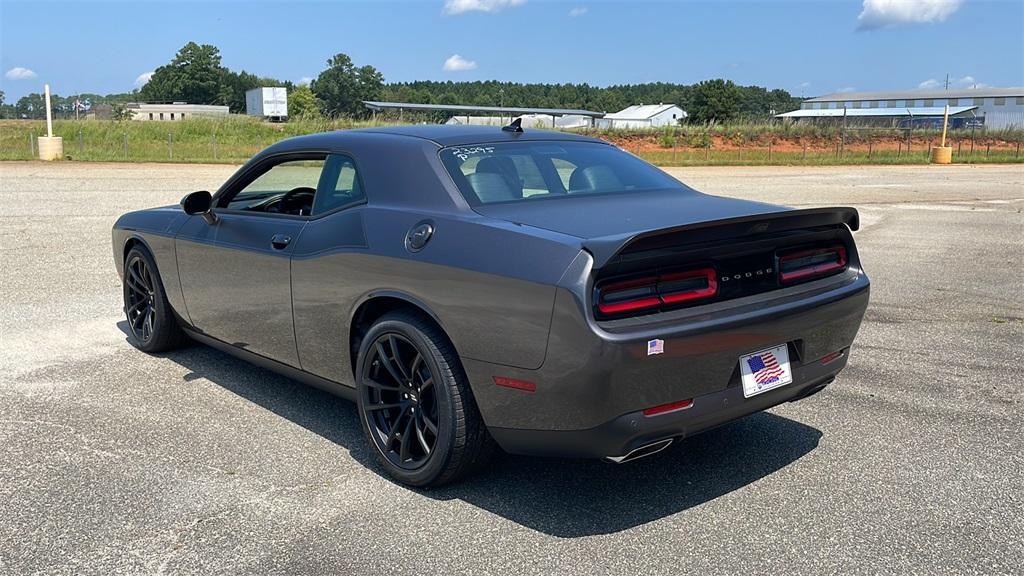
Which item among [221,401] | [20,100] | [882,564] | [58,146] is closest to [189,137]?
[58,146]

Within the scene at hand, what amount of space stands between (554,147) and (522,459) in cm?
156

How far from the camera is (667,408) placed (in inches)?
125

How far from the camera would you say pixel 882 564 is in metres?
3.03

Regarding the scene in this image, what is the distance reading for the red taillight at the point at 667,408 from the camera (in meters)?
3.15

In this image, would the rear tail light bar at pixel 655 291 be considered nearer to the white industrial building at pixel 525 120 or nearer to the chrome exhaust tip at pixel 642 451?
the chrome exhaust tip at pixel 642 451

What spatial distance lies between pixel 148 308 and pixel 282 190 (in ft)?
5.07

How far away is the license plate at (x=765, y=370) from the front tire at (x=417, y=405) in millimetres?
1038

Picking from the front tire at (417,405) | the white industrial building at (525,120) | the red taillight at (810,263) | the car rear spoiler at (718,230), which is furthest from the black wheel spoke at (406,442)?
the white industrial building at (525,120)

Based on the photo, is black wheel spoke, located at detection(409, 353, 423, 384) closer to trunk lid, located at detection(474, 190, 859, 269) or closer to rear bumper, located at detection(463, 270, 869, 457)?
rear bumper, located at detection(463, 270, 869, 457)

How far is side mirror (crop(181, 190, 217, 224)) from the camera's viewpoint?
4.95m

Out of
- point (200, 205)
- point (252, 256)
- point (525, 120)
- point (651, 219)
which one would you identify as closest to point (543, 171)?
point (651, 219)

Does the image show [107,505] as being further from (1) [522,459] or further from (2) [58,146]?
(2) [58,146]

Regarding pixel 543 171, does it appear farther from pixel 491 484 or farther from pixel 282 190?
pixel 282 190

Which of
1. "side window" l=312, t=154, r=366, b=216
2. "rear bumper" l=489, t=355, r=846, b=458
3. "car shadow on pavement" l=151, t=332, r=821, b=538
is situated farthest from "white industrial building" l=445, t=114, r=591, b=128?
"rear bumper" l=489, t=355, r=846, b=458
